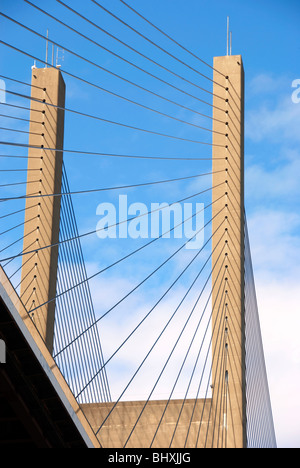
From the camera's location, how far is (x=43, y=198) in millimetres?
22781

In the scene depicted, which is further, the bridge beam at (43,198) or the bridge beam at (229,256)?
the bridge beam at (43,198)

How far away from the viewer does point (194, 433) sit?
24.1 m

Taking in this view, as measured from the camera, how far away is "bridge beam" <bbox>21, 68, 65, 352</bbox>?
74.0 feet

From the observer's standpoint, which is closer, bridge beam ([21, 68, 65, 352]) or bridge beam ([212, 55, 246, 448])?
bridge beam ([212, 55, 246, 448])

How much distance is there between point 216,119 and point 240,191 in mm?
1556

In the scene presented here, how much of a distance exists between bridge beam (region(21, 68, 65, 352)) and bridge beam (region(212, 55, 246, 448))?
3.16 metres

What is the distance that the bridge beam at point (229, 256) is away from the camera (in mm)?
21109

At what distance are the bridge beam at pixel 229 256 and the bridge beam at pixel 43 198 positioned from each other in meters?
3.16

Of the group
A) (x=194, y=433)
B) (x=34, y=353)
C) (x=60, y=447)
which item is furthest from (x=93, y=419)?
(x=34, y=353)

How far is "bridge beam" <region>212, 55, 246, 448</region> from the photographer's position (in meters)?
21.1

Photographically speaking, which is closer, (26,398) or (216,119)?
(26,398)

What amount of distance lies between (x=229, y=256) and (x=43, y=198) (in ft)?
12.5
